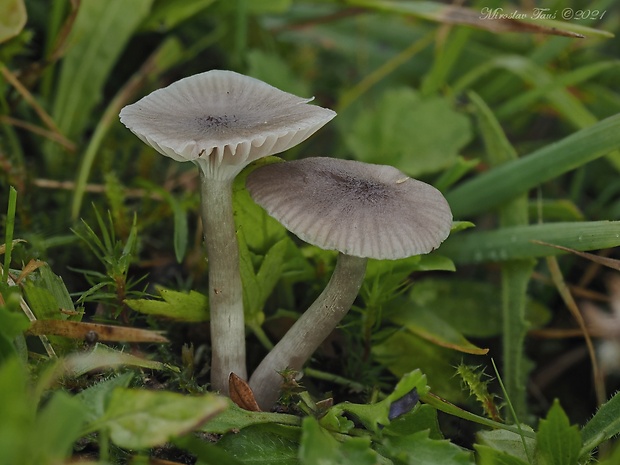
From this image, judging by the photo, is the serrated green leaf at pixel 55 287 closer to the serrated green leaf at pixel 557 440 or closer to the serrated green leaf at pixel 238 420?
the serrated green leaf at pixel 238 420

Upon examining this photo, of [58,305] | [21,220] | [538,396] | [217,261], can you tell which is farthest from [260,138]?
[538,396]

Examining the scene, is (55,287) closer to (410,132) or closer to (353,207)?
(353,207)

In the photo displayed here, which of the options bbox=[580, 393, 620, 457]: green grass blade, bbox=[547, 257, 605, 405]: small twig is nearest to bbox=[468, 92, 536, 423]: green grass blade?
bbox=[547, 257, 605, 405]: small twig

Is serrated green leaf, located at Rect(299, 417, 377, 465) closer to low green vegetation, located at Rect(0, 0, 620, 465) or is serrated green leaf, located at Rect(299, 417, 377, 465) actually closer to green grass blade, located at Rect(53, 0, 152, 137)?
low green vegetation, located at Rect(0, 0, 620, 465)

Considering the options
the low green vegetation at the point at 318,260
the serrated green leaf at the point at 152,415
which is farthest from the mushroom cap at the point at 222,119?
the serrated green leaf at the point at 152,415

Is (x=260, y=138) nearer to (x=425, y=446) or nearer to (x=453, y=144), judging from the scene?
(x=425, y=446)

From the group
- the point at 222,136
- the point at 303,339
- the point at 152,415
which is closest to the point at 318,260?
the point at 303,339
